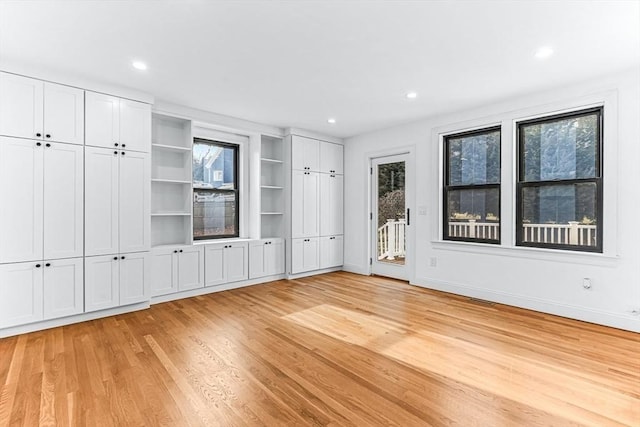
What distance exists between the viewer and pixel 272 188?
18.5ft

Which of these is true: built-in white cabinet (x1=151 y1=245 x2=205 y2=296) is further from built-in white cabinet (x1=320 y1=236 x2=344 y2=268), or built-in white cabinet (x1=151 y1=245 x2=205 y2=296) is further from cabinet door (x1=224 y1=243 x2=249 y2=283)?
built-in white cabinet (x1=320 y1=236 x2=344 y2=268)

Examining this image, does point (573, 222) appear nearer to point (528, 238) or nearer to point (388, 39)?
point (528, 238)

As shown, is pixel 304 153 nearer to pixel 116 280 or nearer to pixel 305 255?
pixel 305 255

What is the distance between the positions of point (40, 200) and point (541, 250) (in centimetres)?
563

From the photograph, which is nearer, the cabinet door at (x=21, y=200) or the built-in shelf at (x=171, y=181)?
the cabinet door at (x=21, y=200)

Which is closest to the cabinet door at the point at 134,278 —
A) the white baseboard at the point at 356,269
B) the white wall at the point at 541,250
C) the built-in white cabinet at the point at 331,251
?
the built-in white cabinet at the point at 331,251

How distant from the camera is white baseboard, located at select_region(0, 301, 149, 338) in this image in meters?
3.10

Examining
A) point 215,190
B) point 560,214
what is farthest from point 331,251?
point 560,214

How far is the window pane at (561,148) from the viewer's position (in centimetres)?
357

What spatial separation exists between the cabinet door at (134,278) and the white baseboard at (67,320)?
0.32 ft

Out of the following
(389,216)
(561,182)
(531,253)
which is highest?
(561,182)

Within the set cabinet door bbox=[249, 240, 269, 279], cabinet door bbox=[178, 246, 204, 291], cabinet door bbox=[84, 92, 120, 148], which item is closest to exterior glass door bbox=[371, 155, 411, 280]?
cabinet door bbox=[249, 240, 269, 279]

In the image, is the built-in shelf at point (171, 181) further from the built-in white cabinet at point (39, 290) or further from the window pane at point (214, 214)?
the built-in white cabinet at point (39, 290)

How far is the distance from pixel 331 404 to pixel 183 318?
2288 mm
